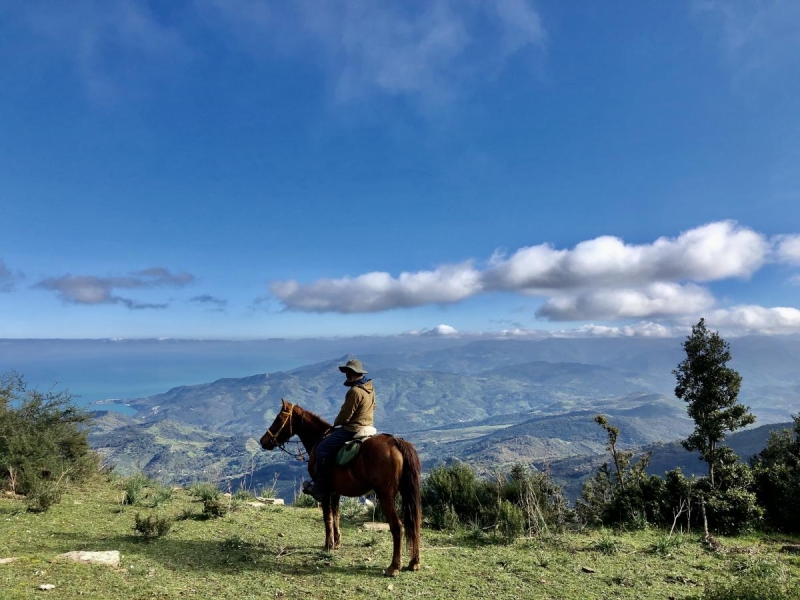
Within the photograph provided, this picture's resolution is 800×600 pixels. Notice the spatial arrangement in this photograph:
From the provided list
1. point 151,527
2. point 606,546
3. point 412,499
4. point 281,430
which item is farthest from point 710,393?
point 151,527

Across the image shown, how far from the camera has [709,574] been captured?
6789mm

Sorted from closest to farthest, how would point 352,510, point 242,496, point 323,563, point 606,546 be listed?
point 323,563
point 606,546
point 352,510
point 242,496

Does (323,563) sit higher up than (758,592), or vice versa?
(758,592)

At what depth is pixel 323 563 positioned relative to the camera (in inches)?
271

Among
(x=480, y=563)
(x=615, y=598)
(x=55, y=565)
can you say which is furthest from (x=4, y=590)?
(x=615, y=598)

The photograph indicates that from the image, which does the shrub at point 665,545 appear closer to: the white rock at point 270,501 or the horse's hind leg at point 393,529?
the horse's hind leg at point 393,529

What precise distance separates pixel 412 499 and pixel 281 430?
10.3ft

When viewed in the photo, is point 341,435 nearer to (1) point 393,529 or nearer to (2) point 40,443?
(1) point 393,529

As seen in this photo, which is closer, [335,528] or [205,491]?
[335,528]

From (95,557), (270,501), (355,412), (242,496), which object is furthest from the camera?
(270,501)

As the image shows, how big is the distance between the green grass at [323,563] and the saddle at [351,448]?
1645mm

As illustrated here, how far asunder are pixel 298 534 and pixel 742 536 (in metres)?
10.9

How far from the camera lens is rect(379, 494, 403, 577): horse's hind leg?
6.41m

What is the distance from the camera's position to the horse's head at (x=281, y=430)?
27.2ft
